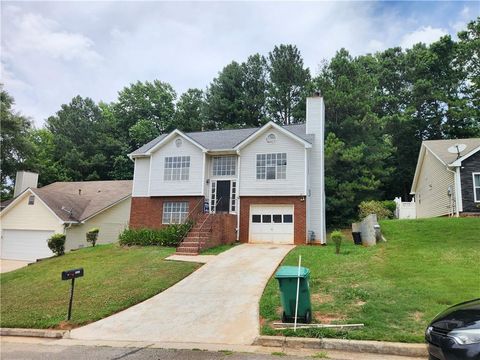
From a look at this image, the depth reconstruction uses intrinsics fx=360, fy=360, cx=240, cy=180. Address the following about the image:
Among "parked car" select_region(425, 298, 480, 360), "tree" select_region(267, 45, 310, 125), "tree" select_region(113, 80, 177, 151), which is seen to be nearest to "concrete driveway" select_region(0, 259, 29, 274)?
"parked car" select_region(425, 298, 480, 360)

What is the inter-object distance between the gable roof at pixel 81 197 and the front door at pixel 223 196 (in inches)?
406

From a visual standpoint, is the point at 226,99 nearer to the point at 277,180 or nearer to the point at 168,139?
the point at 168,139

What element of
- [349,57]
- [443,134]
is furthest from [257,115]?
[443,134]

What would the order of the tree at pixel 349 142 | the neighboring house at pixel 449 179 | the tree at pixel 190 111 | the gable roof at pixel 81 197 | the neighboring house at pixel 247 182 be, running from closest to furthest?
the neighboring house at pixel 449 179 < the neighboring house at pixel 247 182 < the gable roof at pixel 81 197 < the tree at pixel 349 142 < the tree at pixel 190 111

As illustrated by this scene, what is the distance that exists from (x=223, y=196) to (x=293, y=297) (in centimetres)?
1427

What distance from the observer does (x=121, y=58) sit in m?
14.5

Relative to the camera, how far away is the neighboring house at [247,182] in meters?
20.2

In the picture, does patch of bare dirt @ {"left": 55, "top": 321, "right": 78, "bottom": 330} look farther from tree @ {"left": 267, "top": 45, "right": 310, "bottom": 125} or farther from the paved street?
tree @ {"left": 267, "top": 45, "right": 310, "bottom": 125}

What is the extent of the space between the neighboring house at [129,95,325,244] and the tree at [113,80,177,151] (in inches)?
904

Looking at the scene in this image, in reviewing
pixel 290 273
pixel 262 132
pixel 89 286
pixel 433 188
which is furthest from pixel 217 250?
pixel 433 188

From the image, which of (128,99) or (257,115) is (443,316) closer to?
(257,115)

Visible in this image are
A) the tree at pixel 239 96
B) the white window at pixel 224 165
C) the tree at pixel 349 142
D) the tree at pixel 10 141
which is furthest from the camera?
the tree at pixel 239 96

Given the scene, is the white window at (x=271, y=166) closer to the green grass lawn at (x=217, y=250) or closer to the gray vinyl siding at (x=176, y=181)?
the gray vinyl siding at (x=176, y=181)

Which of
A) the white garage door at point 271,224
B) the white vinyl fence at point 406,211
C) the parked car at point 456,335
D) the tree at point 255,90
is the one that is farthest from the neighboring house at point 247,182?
the tree at point 255,90
